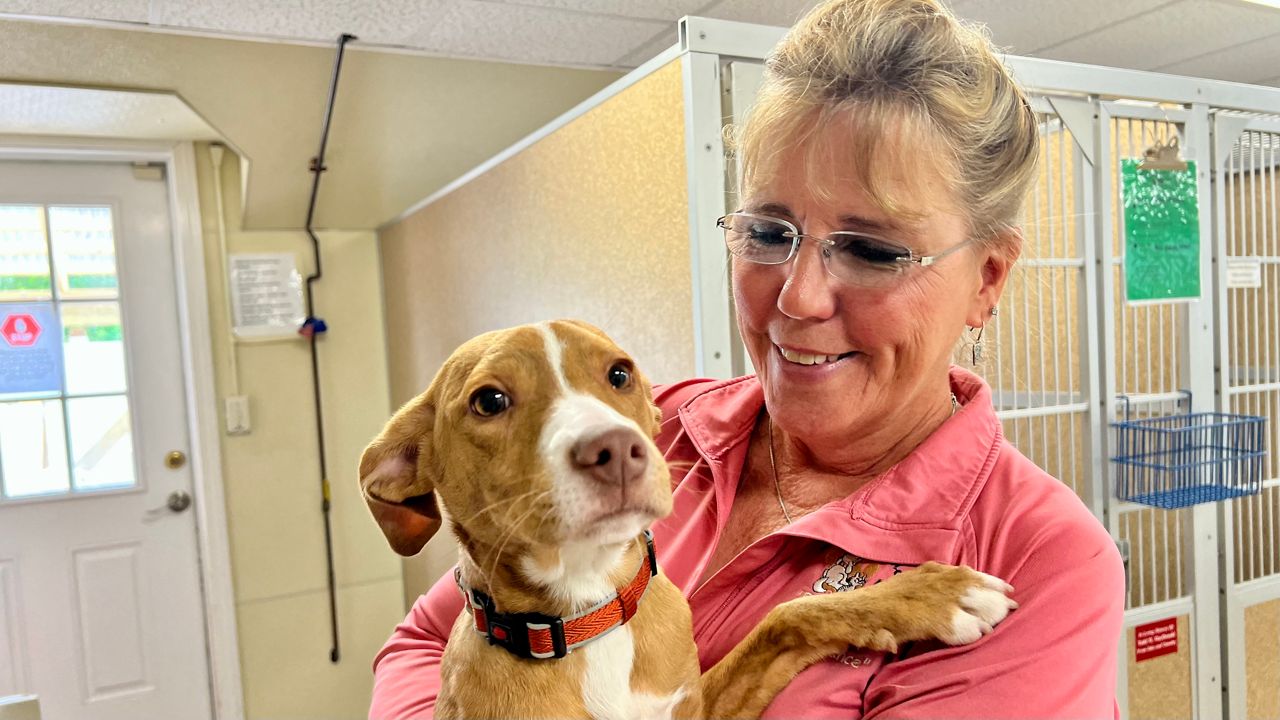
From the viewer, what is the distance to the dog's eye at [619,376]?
2.68ft

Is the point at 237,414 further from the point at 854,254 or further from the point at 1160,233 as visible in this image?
the point at 1160,233

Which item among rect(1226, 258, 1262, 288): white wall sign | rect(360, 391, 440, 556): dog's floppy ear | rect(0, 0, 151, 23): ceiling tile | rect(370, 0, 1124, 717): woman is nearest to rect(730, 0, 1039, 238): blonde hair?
rect(370, 0, 1124, 717): woman

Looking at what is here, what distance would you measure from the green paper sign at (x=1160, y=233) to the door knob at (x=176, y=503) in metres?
3.15

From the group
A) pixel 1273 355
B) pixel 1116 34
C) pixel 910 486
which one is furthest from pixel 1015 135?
pixel 1116 34

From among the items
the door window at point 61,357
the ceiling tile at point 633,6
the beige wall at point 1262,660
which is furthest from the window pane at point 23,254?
the beige wall at point 1262,660

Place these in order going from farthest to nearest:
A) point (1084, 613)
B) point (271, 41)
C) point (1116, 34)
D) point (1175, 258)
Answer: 1. point (1116, 34)
2. point (271, 41)
3. point (1175, 258)
4. point (1084, 613)

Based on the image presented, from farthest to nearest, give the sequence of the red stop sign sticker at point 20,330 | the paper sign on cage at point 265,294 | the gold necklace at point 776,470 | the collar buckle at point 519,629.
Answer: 1. the paper sign on cage at point 265,294
2. the red stop sign sticker at point 20,330
3. the gold necklace at point 776,470
4. the collar buckle at point 519,629

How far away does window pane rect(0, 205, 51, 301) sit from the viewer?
115 inches

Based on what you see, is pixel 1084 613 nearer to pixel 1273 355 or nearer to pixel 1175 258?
pixel 1175 258

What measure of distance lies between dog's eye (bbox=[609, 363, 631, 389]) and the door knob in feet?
9.62

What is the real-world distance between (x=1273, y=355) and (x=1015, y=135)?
1875mm

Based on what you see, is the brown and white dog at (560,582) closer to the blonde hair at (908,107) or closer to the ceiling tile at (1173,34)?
the blonde hair at (908,107)

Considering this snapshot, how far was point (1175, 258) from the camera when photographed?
183 centimetres

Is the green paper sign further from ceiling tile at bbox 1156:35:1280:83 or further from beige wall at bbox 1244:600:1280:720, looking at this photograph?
ceiling tile at bbox 1156:35:1280:83
